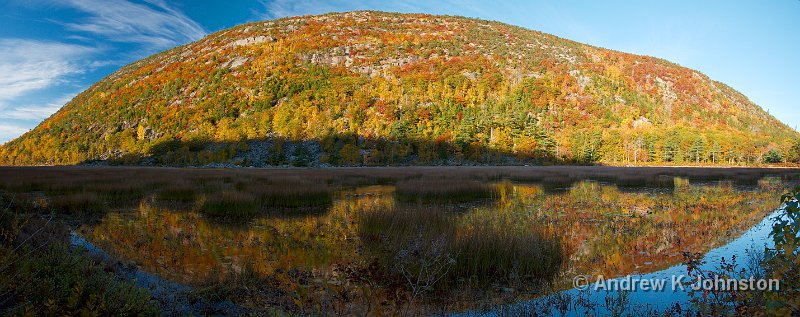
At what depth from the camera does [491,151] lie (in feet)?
282

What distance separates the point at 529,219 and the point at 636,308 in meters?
7.03

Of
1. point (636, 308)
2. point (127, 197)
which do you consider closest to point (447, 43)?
point (127, 197)

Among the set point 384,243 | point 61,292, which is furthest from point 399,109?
point 61,292

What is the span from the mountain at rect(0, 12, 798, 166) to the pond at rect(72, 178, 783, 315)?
63362mm

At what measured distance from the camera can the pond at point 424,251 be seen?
6340mm

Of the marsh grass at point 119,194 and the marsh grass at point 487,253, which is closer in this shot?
the marsh grass at point 487,253

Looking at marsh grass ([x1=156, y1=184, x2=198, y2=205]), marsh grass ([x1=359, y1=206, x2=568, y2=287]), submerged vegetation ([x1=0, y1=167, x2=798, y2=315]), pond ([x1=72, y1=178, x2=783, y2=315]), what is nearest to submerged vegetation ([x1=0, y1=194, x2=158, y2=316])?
submerged vegetation ([x1=0, y1=167, x2=798, y2=315])

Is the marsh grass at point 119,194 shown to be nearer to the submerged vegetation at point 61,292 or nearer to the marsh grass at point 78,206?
the marsh grass at point 78,206

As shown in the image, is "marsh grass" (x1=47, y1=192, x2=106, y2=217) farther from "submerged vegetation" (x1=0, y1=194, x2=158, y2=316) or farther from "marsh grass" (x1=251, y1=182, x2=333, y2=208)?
"submerged vegetation" (x1=0, y1=194, x2=158, y2=316)

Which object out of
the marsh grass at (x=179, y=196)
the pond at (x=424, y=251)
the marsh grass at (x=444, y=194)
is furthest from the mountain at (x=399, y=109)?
the pond at (x=424, y=251)

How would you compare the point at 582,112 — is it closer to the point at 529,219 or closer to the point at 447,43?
the point at 447,43

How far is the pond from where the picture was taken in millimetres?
6340

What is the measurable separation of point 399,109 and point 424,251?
99549 mm

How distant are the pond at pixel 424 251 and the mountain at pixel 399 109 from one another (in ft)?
208
